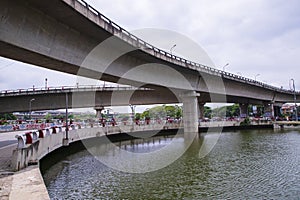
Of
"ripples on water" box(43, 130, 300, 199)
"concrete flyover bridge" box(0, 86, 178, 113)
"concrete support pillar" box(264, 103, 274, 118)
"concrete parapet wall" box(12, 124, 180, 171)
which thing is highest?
"concrete flyover bridge" box(0, 86, 178, 113)

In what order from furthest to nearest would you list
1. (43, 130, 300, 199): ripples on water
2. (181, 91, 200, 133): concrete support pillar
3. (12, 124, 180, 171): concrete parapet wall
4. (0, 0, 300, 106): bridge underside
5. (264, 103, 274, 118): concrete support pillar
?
(264, 103, 274, 118): concrete support pillar → (181, 91, 200, 133): concrete support pillar → (0, 0, 300, 106): bridge underside → (12, 124, 180, 171): concrete parapet wall → (43, 130, 300, 199): ripples on water

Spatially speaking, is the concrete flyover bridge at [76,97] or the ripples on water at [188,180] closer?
the ripples on water at [188,180]

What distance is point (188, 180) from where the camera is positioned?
1261 centimetres

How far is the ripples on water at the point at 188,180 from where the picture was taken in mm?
10477

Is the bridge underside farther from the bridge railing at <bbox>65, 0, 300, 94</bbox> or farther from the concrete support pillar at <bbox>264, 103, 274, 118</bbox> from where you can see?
the concrete support pillar at <bbox>264, 103, 274, 118</bbox>

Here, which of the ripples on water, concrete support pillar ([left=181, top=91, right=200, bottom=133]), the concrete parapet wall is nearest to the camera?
the ripples on water

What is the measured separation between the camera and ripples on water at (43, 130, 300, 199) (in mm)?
10477

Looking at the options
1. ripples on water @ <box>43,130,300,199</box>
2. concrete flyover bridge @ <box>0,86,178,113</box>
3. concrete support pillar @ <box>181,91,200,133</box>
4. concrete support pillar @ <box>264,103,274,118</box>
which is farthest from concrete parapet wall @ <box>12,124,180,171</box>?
concrete support pillar @ <box>264,103,274,118</box>

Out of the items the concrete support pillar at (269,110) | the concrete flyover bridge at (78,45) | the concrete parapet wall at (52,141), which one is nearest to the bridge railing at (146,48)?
the concrete flyover bridge at (78,45)

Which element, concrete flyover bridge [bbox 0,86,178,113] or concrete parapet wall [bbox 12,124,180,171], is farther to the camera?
concrete flyover bridge [bbox 0,86,178,113]

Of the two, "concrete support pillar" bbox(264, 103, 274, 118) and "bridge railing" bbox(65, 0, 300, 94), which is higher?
"bridge railing" bbox(65, 0, 300, 94)

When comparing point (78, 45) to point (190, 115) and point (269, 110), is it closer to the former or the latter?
point (190, 115)

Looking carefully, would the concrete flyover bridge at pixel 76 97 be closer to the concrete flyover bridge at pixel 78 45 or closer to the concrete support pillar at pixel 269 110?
the concrete flyover bridge at pixel 78 45

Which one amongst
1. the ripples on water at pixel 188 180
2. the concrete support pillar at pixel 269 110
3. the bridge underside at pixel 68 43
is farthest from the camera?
the concrete support pillar at pixel 269 110
